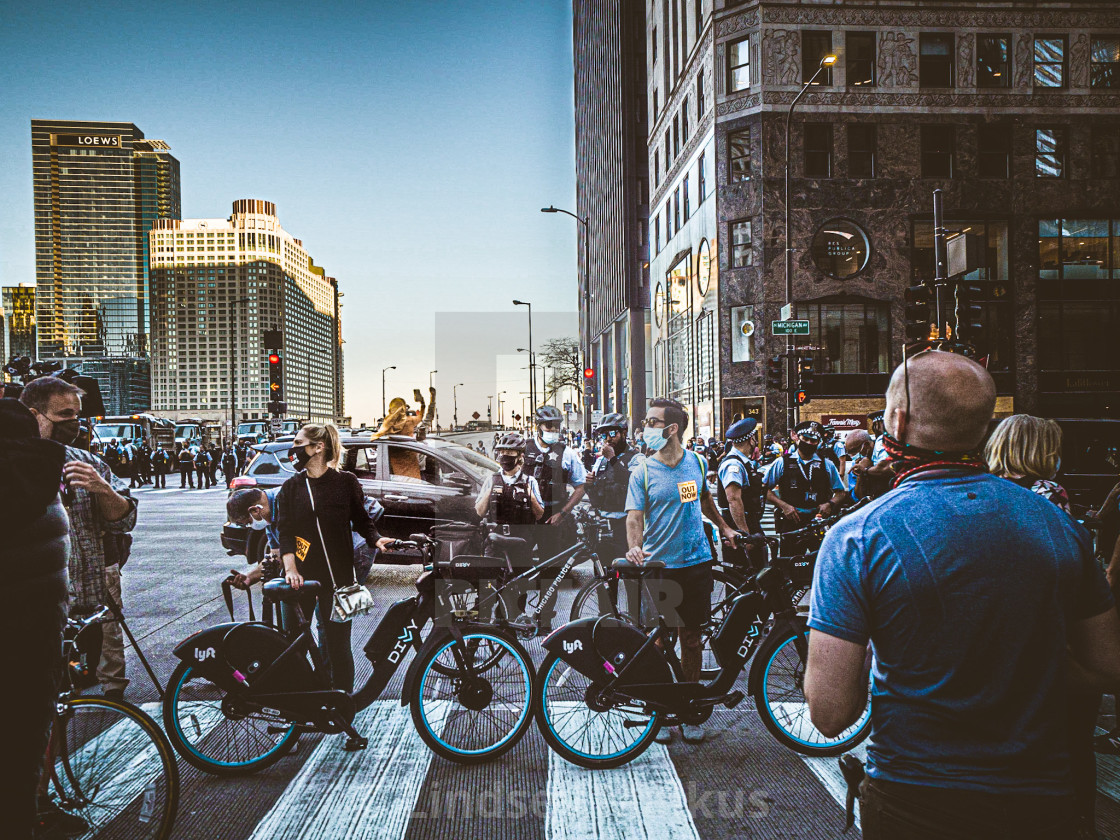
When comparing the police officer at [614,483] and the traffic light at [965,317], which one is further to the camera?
the traffic light at [965,317]

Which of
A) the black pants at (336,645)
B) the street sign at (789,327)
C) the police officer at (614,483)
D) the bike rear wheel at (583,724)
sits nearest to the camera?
the bike rear wheel at (583,724)

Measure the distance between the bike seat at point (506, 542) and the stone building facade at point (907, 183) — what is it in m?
27.8

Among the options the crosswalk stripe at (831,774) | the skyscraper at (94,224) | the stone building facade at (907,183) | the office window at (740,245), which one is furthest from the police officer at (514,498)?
the skyscraper at (94,224)

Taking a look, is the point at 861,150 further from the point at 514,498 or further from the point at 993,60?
the point at 514,498

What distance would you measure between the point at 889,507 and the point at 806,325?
18.4m

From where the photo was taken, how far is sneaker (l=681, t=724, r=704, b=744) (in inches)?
184

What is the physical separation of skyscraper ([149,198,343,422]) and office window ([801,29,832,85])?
47135 millimetres

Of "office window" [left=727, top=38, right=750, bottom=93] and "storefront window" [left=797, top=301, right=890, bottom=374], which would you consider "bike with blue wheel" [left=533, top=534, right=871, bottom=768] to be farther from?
"office window" [left=727, top=38, right=750, bottom=93]

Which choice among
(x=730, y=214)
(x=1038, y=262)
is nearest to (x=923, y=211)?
(x=1038, y=262)

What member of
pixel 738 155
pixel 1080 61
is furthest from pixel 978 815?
pixel 1080 61

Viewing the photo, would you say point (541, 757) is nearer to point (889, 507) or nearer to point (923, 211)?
point (889, 507)

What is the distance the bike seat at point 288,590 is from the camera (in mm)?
4371

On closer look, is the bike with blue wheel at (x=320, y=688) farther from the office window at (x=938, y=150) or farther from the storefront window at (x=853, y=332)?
the office window at (x=938, y=150)

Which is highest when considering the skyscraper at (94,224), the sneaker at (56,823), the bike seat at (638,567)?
the skyscraper at (94,224)
